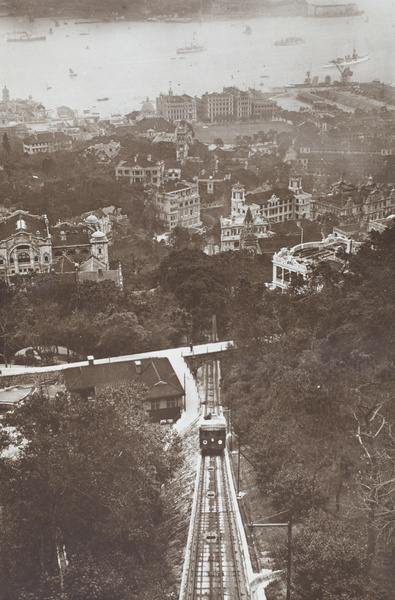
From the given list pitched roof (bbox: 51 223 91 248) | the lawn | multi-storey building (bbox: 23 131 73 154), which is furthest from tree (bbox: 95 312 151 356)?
the lawn

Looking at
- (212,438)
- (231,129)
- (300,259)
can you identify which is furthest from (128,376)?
(231,129)

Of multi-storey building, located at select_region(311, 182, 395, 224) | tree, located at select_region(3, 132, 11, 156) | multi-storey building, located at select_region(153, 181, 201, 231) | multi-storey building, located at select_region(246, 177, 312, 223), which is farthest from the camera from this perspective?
tree, located at select_region(3, 132, 11, 156)

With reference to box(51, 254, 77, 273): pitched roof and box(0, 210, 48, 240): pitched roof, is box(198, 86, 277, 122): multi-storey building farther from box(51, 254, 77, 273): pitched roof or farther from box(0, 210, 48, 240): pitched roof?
box(51, 254, 77, 273): pitched roof

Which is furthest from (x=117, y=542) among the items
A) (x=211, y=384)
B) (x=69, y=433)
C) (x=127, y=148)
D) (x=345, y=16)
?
(x=127, y=148)

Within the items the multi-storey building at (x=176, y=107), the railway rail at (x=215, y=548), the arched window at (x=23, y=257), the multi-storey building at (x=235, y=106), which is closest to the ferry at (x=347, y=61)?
the multi-storey building at (x=235, y=106)

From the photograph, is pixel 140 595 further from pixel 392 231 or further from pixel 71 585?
pixel 392 231

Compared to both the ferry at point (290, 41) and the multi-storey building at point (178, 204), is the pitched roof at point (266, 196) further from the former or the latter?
the ferry at point (290, 41)

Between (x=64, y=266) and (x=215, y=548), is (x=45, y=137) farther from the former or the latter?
(x=215, y=548)
